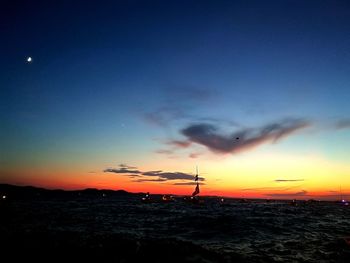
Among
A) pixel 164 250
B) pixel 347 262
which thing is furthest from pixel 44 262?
pixel 347 262

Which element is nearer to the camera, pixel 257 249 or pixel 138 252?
pixel 138 252

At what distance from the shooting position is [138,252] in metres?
21.4

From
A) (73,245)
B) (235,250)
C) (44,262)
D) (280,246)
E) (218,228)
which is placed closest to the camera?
(44,262)

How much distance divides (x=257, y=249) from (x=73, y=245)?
1536 cm

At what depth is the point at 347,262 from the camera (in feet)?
67.1

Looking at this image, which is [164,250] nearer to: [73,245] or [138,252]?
[138,252]

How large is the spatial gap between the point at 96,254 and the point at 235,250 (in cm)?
1170

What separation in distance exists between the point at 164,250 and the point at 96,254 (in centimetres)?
504

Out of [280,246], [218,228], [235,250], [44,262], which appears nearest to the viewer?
[44,262]

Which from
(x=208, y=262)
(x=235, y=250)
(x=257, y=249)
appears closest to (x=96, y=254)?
(x=208, y=262)

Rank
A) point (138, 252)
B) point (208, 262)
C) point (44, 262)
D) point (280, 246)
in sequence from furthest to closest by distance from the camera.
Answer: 1. point (280, 246)
2. point (138, 252)
3. point (208, 262)
4. point (44, 262)

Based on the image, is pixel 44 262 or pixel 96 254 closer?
pixel 44 262

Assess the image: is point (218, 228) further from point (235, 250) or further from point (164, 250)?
point (164, 250)

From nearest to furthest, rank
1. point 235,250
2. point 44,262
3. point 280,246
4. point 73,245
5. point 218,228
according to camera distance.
Result: point 44,262 < point 73,245 < point 235,250 < point 280,246 < point 218,228
